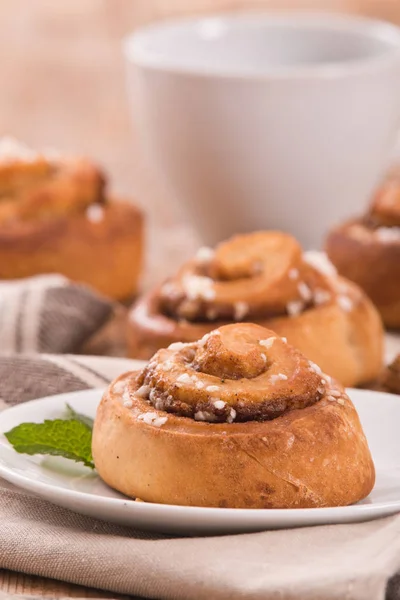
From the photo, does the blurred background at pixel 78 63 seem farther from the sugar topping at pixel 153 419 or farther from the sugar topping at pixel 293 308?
the sugar topping at pixel 153 419

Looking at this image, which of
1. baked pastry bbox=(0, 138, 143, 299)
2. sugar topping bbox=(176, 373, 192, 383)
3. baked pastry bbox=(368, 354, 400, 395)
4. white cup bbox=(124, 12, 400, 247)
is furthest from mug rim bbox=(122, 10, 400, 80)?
sugar topping bbox=(176, 373, 192, 383)

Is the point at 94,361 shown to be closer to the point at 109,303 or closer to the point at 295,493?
the point at 109,303

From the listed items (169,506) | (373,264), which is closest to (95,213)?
(373,264)

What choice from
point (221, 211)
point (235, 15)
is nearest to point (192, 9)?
point (235, 15)

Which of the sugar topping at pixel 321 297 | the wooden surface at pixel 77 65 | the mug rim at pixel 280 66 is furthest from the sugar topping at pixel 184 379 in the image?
the wooden surface at pixel 77 65

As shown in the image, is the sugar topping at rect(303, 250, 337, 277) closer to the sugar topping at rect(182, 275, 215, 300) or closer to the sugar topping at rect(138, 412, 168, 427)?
the sugar topping at rect(182, 275, 215, 300)

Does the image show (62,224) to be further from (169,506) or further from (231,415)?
(169,506)

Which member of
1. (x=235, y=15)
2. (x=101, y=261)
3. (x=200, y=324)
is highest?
(x=235, y=15)
